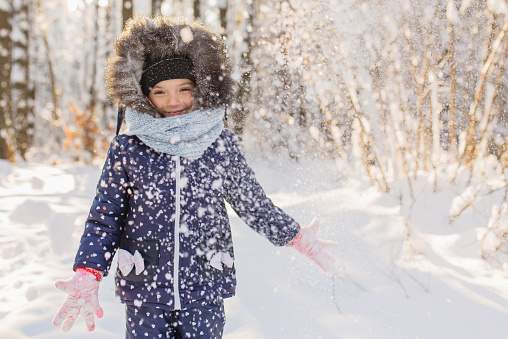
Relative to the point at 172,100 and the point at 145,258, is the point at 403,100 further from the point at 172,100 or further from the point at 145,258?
the point at 145,258

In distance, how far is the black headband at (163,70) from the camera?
1.72 metres

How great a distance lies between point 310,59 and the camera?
350 centimetres

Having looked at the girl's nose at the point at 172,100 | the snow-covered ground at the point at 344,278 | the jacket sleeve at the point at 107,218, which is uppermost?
the girl's nose at the point at 172,100

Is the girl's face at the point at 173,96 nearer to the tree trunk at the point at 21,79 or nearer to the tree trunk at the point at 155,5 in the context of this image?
the tree trunk at the point at 21,79

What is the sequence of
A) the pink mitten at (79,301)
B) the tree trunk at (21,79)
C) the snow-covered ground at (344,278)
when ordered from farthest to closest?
1. the tree trunk at (21,79)
2. the snow-covered ground at (344,278)
3. the pink mitten at (79,301)

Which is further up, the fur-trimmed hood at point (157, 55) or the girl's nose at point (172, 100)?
the fur-trimmed hood at point (157, 55)

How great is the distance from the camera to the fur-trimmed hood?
172 cm

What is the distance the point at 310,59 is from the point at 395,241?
156 cm

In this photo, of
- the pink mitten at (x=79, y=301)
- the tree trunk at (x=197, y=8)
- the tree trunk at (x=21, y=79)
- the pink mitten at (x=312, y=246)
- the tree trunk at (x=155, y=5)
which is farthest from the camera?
the tree trunk at (x=155, y=5)

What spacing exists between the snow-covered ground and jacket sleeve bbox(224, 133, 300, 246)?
0.75 meters

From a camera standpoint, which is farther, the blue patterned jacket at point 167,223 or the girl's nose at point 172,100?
the girl's nose at point 172,100

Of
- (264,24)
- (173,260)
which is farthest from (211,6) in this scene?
(173,260)

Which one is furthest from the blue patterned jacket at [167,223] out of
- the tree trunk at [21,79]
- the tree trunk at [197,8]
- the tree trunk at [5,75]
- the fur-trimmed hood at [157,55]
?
the tree trunk at [21,79]

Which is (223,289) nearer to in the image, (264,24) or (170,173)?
(170,173)
